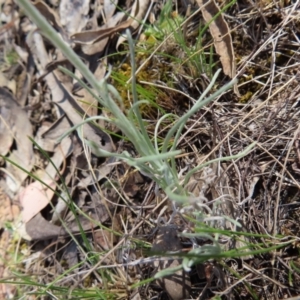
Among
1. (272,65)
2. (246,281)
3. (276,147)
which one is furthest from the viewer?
(272,65)

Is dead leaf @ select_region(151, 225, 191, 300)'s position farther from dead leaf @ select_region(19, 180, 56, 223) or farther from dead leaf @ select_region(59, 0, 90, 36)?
dead leaf @ select_region(59, 0, 90, 36)

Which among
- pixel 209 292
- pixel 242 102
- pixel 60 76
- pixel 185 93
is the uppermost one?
pixel 60 76

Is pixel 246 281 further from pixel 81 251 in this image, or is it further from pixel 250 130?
pixel 81 251

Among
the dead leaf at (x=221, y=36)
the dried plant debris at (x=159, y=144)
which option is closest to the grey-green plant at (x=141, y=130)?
the dried plant debris at (x=159, y=144)

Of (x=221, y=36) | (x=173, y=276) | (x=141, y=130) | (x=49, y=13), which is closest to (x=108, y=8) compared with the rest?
(x=49, y=13)

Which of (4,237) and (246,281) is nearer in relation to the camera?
(246,281)

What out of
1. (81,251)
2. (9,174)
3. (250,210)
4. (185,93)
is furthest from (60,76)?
(250,210)

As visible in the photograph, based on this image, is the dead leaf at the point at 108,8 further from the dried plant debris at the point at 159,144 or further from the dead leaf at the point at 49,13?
the dead leaf at the point at 49,13

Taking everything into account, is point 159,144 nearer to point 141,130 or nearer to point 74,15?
point 141,130

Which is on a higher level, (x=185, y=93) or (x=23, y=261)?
(x=185, y=93)
